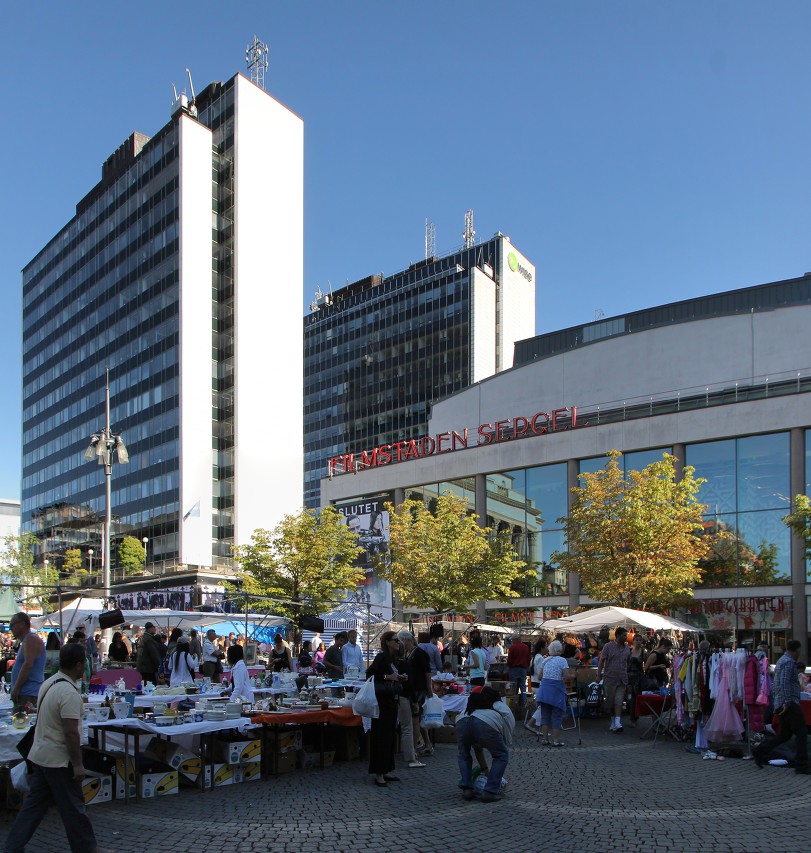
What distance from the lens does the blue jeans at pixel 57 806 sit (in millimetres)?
6785

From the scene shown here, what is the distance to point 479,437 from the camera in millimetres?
50500

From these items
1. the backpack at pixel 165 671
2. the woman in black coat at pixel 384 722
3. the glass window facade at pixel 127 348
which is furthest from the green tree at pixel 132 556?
the woman in black coat at pixel 384 722

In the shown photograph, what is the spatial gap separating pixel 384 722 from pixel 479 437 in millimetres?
39781

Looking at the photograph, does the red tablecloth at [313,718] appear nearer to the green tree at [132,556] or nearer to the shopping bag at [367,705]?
the shopping bag at [367,705]

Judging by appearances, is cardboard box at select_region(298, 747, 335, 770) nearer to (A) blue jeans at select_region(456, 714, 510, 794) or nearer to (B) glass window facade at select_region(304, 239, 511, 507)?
(A) blue jeans at select_region(456, 714, 510, 794)

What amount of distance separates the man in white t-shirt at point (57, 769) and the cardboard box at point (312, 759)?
5555 millimetres

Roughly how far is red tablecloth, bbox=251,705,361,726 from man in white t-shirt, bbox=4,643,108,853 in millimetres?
4642

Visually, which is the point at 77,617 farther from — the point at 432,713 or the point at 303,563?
the point at 432,713

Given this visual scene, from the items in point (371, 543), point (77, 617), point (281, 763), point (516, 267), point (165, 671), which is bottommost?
point (165, 671)

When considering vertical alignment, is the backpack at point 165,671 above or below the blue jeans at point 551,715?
below

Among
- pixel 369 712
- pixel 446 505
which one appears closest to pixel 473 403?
pixel 446 505

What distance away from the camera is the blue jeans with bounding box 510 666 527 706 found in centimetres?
1884

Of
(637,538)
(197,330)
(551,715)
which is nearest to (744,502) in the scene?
(637,538)

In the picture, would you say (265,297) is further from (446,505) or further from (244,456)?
(446,505)
